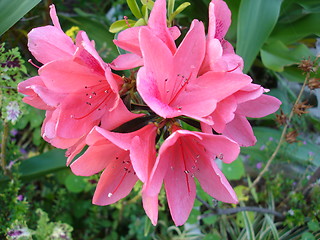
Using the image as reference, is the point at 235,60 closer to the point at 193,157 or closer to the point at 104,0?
the point at 193,157

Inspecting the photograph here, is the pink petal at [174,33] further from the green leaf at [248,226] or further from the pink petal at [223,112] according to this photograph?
the green leaf at [248,226]

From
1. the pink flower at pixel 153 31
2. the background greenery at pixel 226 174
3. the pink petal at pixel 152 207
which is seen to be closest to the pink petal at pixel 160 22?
the pink flower at pixel 153 31

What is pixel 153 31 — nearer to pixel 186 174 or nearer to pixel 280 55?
pixel 186 174

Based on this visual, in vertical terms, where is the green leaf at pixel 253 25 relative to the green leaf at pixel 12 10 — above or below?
below

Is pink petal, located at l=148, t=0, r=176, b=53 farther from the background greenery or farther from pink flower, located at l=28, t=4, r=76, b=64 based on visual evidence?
the background greenery

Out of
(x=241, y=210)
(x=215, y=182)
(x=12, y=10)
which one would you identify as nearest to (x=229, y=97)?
(x=215, y=182)

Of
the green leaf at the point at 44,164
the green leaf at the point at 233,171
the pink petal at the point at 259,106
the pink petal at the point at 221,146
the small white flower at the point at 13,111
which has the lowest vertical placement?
the green leaf at the point at 233,171
